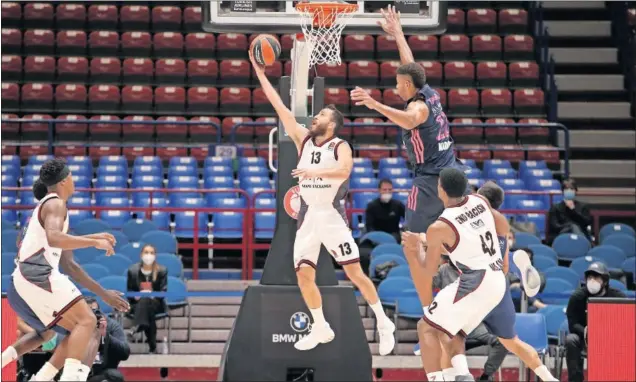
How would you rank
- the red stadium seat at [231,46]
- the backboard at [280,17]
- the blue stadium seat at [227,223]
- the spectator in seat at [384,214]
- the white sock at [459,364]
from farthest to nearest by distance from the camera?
the red stadium seat at [231,46], the blue stadium seat at [227,223], the spectator in seat at [384,214], the backboard at [280,17], the white sock at [459,364]

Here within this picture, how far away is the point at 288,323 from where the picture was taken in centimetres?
930

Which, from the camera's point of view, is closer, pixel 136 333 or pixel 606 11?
pixel 136 333

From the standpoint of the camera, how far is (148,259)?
12938mm

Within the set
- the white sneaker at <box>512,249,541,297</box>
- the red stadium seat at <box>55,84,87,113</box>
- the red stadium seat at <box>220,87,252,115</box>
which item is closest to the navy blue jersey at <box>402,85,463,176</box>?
the white sneaker at <box>512,249,541,297</box>

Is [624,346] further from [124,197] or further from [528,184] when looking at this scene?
[124,197]

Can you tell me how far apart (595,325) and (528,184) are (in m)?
6.71

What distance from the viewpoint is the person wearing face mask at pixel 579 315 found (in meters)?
11.6

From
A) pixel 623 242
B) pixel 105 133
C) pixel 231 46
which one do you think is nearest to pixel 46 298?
pixel 623 242

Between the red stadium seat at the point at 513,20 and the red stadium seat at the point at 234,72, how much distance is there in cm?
488

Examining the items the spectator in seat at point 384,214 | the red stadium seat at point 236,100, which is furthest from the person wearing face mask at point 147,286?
the red stadium seat at point 236,100

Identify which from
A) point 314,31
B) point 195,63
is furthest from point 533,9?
point 314,31

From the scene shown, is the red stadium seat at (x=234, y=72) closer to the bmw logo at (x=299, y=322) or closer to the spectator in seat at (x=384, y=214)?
the spectator in seat at (x=384, y=214)

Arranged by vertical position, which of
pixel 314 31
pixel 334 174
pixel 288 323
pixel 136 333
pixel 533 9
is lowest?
pixel 136 333

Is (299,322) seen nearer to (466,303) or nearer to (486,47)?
(466,303)
